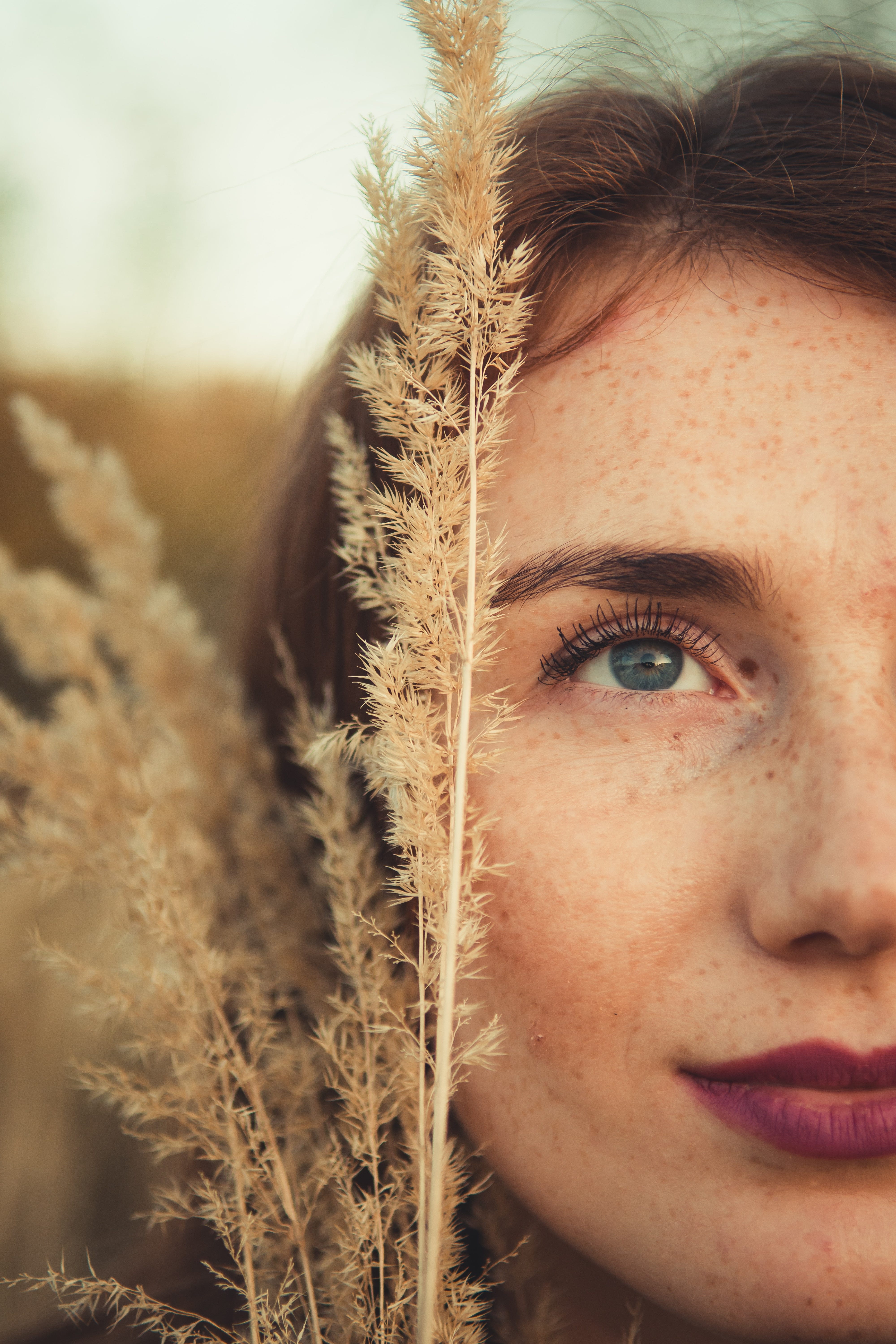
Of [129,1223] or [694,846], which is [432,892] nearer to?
[694,846]

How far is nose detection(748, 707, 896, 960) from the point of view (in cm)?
100

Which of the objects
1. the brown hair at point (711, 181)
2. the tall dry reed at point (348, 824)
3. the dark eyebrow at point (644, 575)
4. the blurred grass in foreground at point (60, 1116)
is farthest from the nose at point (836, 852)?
the blurred grass in foreground at point (60, 1116)

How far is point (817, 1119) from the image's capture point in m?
1.05

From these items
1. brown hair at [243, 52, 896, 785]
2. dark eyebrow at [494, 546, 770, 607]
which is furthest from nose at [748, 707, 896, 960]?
brown hair at [243, 52, 896, 785]

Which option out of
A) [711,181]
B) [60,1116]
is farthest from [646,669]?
[60,1116]

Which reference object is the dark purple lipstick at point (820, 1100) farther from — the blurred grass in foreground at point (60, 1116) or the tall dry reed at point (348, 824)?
the blurred grass in foreground at point (60, 1116)

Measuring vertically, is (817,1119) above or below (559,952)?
below

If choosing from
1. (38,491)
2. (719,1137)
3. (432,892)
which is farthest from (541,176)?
(38,491)

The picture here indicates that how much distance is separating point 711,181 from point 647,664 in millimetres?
777

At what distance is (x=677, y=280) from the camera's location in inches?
51.0

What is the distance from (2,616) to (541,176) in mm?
1174

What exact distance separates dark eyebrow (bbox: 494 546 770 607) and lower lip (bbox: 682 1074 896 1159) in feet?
2.02

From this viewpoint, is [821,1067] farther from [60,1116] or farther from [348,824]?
[60,1116]

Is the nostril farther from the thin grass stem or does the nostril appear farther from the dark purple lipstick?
the thin grass stem
